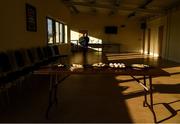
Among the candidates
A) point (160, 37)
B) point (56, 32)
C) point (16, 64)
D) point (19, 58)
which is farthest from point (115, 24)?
point (16, 64)

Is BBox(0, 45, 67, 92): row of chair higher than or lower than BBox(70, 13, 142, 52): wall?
lower

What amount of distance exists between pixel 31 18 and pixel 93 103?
3623 millimetres

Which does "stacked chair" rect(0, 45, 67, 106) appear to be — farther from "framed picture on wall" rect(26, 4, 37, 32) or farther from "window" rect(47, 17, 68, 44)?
"window" rect(47, 17, 68, 44)

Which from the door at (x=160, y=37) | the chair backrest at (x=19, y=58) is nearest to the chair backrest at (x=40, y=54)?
the chair backrest at (x=19, y=58)

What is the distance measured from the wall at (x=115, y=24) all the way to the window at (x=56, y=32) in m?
4.12

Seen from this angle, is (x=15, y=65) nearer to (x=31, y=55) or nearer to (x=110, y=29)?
(x=31, y=55)

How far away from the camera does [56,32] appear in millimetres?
10828

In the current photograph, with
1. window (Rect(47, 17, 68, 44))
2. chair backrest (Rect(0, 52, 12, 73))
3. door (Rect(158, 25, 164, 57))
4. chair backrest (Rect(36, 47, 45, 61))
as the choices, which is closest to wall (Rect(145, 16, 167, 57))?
door (Rect(158, 25, 164, 57))

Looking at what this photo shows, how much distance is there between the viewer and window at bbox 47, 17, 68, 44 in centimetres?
930

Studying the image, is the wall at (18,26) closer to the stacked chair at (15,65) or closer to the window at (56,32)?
the stacked chair at (15,65)

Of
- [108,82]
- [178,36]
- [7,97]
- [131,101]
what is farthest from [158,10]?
[7,97]

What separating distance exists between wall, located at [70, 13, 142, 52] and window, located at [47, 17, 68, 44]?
412cm

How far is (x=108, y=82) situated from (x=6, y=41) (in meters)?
2.69

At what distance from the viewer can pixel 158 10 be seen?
1244cm
